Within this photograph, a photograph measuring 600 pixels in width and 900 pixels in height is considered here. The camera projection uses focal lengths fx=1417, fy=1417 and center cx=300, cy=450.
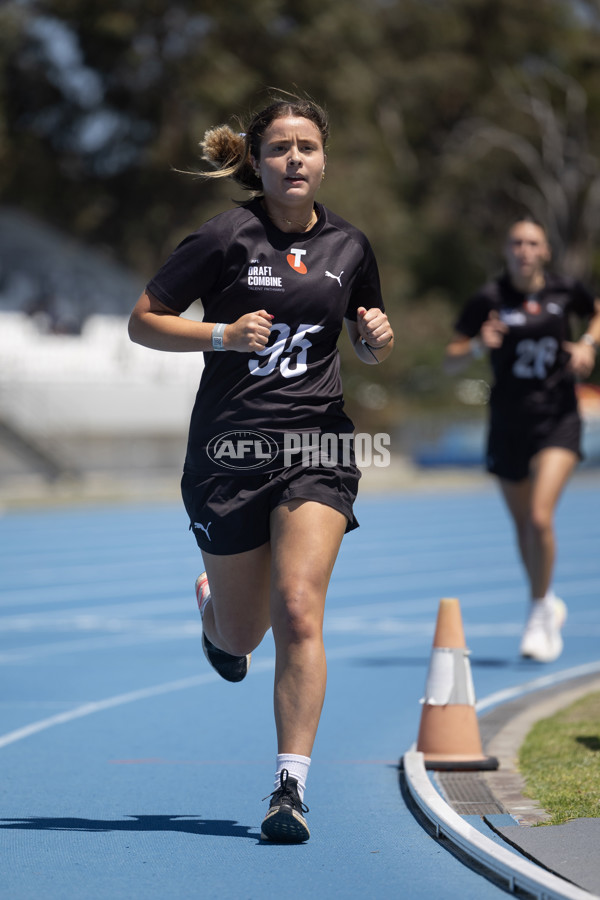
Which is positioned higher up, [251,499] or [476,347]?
[476,347]

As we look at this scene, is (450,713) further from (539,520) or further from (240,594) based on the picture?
(539,520)

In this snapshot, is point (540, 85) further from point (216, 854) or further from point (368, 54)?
point (216, 854)

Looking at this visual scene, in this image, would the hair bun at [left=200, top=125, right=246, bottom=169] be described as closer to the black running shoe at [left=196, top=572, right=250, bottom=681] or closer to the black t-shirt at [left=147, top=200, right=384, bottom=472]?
the black t-shirt at [left=147, top=200, right=384, bottom=472]

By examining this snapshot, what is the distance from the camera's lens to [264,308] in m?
4.75

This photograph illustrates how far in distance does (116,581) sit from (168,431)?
21578 millimetres

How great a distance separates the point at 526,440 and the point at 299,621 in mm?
4298

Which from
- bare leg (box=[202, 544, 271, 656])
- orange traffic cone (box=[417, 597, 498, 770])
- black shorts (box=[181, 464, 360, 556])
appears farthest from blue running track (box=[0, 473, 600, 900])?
black shorts (box=[181, 464, 360, 556])

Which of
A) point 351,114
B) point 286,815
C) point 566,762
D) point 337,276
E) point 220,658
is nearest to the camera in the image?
point 286,815

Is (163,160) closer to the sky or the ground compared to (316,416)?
closer to the sky

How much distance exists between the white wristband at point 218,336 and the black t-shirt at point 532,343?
4.21 m

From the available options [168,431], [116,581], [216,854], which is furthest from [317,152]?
[168,431]

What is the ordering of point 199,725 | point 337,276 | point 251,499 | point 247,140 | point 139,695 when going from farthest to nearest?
point 139,695 < point 199,725 < point 247,140 < point 337,276 < point 251,499

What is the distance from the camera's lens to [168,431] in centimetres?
3572

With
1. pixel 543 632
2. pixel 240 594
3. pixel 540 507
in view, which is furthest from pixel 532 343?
pixel 240 594
